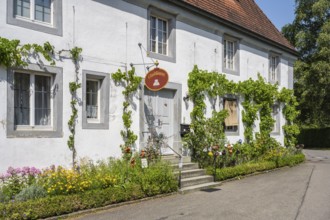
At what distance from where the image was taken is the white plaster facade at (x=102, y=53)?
8570 millimetres

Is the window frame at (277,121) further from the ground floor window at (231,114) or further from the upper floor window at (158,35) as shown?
the upper floor window at (158,35)

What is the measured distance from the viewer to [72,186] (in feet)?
26.9

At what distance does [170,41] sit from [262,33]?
734 centimetres

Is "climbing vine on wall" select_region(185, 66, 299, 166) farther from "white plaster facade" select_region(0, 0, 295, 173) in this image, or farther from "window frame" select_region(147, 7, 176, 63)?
"window frame" select_region(147, 7, 176, 63)

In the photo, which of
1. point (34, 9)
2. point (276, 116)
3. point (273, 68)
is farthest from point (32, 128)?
point (273, 68)

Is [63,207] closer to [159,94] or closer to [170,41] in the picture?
[159,94]

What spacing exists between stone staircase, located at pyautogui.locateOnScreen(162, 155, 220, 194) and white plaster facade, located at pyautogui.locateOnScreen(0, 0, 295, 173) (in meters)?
1.56

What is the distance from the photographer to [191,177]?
1209 cm

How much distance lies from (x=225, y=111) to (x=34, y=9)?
329 inches

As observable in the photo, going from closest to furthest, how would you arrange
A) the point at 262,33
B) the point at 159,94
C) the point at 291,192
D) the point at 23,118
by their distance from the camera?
the point at 23,118 → the point at 291,192 → the point at 159,94 → the point at 262,33

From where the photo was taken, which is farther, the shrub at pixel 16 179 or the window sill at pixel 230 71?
the window sill at pixel 230 71

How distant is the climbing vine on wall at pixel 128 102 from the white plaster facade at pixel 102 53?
17 cm

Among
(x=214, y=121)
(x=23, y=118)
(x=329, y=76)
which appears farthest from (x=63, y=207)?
(x=329, y=76)

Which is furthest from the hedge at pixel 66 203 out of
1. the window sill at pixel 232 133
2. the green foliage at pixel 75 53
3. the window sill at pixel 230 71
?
the window sill at pixel 230 71
